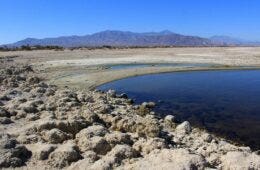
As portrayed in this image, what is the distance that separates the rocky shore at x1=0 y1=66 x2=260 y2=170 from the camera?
9406 mm

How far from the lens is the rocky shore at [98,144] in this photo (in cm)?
941

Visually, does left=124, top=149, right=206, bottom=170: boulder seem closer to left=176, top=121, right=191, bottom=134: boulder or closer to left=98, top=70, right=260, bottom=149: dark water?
left=176, top=121, right=191, bottom=134: boulder

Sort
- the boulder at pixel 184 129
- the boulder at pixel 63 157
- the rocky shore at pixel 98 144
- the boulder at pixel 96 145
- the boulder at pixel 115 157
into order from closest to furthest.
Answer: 1. the rocky shore at pixel 98 144
2. the boulder at pixel 115 157
3. the boulder at pixel 63 157
4. the boulder at pixel 96 145
5. the boulder at pixel 184 129

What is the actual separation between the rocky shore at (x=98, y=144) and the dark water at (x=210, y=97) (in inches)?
111

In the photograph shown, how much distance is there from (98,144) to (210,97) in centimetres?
1545

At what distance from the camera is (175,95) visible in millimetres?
26328

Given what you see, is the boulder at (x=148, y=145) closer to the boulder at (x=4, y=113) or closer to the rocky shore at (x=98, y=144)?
the rocky shore at (x=98, y=144)

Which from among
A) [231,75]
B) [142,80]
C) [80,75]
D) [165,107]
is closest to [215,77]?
[231,75]

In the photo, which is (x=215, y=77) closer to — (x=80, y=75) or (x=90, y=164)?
(x=80, y=75)

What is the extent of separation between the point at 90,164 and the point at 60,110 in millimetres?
6252

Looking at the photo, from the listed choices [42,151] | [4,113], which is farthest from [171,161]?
[4,113]

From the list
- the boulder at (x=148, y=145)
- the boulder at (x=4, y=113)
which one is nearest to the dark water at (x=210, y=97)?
the boulder at (x=148, y=145)

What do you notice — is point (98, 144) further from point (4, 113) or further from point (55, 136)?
point (4, 113)

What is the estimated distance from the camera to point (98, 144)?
1102 cm
